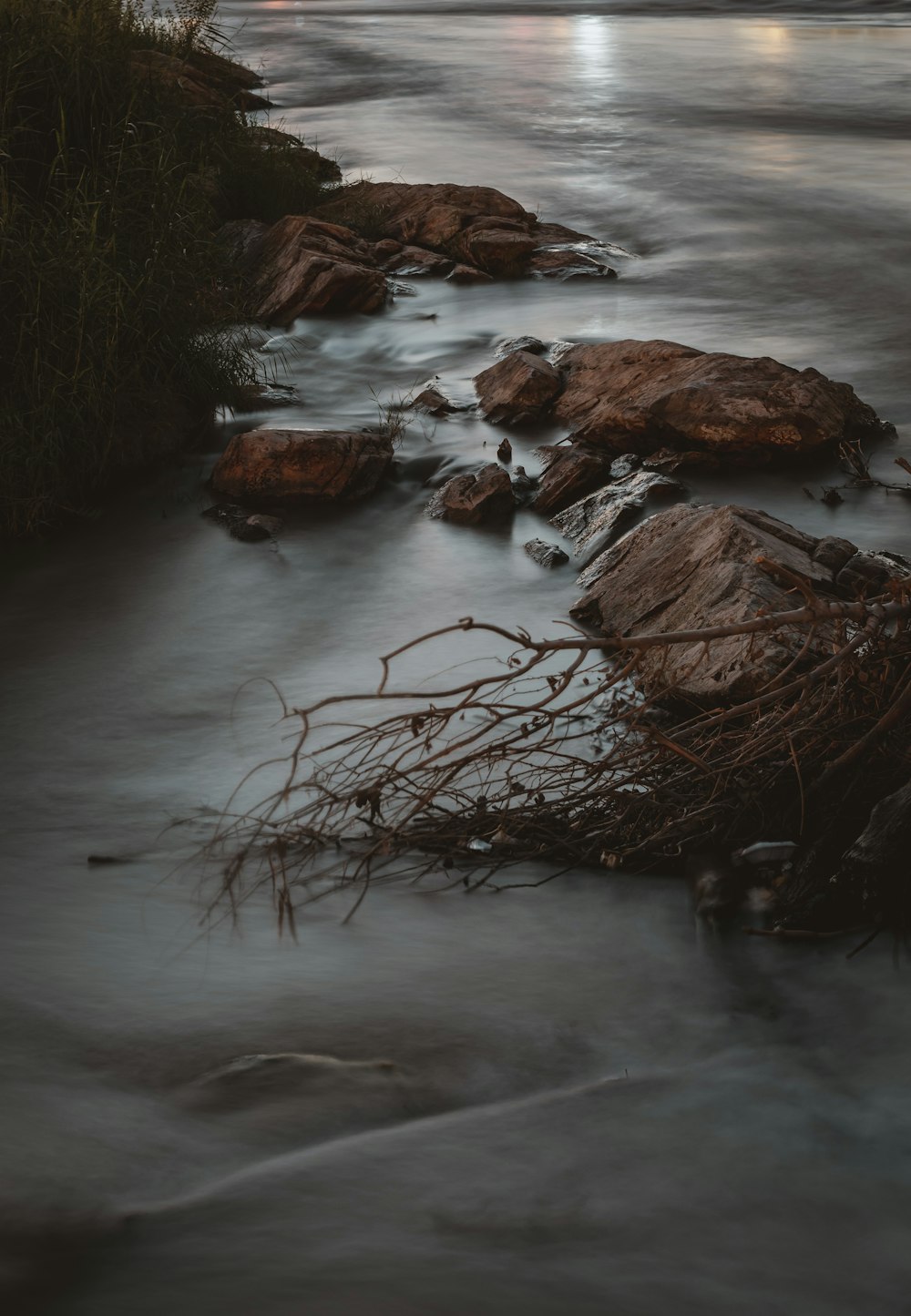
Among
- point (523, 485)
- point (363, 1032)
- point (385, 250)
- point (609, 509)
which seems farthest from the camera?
point (385, 250)

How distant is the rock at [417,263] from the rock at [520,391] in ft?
8.64

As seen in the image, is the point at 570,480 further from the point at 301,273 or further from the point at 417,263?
the point at 417,263

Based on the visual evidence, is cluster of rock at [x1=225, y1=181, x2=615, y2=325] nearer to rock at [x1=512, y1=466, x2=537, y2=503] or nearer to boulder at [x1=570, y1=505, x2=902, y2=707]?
rock at [x1=512, y1=466, x2=537, y2=503]

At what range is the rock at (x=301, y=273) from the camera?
8.25 meters

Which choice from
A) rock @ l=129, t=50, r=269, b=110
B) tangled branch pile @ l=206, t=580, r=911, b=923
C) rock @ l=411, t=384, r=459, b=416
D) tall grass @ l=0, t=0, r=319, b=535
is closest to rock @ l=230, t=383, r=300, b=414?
tall grass @ l=0, t=0, r=319, b=535

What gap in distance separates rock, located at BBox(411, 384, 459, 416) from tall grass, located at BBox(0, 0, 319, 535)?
0.92 metres

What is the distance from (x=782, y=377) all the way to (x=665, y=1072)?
4.00 metres

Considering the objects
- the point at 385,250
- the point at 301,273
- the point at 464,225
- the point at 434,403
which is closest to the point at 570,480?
the point at 434,403

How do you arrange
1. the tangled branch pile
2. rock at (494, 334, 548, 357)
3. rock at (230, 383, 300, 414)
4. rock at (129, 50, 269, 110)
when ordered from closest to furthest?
1. the tangled branch pile
2. rock at (230, 383, 300, 414)
3. rock at (494, 334, 548, 357)
4. rock at (129, 50, 269, 110)

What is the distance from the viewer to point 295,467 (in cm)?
583

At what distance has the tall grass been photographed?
18.2ft

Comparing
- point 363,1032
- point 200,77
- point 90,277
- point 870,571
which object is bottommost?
point 363,1032

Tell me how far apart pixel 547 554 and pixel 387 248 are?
5036 millimetres

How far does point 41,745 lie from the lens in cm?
433
